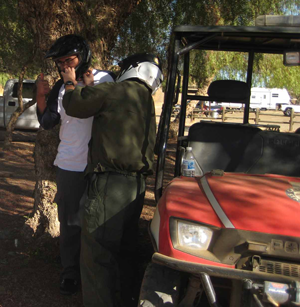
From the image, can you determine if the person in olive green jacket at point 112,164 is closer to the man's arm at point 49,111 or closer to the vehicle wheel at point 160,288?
the man's arm at point 49,111

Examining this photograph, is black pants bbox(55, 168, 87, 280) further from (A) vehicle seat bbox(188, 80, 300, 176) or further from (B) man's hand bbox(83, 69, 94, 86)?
(A) vehicle seat bbox(188, 80, 300, 176)

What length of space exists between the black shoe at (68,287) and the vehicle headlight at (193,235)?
1.64m

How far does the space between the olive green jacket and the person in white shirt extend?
35 centimetres

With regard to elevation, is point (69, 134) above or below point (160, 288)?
above

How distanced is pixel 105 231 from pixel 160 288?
677 mm

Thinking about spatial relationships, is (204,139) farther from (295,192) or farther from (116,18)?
(116,18)

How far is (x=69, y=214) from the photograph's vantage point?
332 centimetres

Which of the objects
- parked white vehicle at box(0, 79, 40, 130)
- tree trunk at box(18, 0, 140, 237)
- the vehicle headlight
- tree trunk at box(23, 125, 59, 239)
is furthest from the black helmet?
parked white vehicle at box(0, 79, 40, 130)

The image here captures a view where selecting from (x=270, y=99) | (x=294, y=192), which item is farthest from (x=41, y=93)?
(x=270, y=99)

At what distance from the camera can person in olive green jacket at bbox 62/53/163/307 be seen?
8.93ft

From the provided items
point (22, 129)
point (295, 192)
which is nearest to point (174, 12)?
point (295, 192)

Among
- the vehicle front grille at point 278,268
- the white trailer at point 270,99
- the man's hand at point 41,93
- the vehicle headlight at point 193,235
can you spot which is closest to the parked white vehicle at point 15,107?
the man's hand at point 41,93

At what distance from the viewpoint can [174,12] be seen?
7.10 metres

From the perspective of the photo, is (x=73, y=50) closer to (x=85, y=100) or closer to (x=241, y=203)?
(x=85, y=100)
